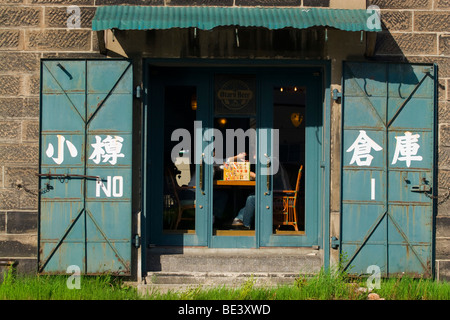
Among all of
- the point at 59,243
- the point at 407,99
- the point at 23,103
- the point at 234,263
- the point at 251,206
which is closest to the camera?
the point at 59,243

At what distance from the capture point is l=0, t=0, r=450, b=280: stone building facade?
7.29 meters

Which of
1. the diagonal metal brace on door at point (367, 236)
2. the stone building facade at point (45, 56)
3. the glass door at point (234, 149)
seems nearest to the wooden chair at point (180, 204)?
the glass door at point (234, 149)

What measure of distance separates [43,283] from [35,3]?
344 cm

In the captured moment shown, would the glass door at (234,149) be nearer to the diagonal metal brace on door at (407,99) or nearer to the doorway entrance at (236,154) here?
the doorway entrance at (236,154)

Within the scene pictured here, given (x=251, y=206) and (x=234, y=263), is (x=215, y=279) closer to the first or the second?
(x=234, y=263)

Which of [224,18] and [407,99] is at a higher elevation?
[224,18]

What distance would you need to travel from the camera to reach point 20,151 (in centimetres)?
729

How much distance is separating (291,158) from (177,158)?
152cm

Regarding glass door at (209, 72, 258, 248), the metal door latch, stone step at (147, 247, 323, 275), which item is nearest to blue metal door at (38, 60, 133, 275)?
stone step at (147, 247, 323, 275)

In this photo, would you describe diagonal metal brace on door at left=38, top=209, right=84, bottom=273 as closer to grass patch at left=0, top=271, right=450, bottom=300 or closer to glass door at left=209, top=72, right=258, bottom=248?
grass patch at left=0, top=271, right=450, bottom=300

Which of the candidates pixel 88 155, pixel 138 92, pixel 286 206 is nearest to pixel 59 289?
pixel 88 155

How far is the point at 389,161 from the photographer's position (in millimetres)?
7184

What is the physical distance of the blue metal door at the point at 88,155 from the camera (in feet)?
23.3
